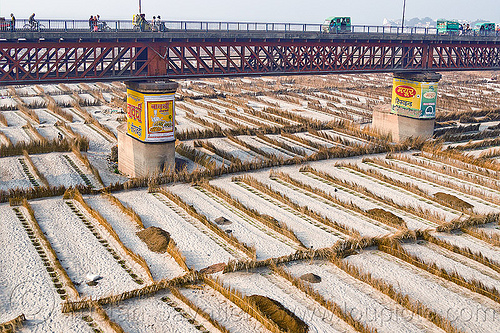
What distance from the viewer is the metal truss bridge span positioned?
36438 mm

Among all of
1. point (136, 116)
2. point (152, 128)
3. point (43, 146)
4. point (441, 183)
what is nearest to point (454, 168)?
point (441, 183)

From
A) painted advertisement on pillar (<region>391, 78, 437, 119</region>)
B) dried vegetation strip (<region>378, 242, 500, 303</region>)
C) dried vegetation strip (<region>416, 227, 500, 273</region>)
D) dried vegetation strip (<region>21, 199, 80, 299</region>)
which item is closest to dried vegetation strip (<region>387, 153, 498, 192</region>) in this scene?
painted advertisement on pillar (<region>391, 78, 437, 119</region>)

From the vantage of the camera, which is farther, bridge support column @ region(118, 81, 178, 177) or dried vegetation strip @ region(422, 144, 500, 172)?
dried vegetation strip @ region(422, 144, 500, 172)

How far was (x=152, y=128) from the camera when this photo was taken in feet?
124

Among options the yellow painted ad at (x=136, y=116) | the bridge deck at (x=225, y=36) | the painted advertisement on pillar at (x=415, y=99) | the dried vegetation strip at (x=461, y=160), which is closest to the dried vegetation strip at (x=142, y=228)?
the yellow painted ad at (x=136, y=116)

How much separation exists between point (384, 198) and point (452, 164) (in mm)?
10678

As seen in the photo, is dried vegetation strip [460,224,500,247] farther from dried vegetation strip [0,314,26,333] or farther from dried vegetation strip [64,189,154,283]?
dried vegetation strip [0,314,26,333]

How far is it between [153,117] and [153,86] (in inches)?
77.2

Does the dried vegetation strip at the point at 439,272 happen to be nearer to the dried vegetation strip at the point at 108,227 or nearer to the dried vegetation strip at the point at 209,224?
the dried vegetation strip at the point at 209,224

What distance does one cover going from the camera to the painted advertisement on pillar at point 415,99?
50.5 metres

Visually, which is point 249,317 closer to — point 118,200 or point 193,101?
point 118,200

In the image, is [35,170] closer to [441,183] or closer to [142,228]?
[142,228]

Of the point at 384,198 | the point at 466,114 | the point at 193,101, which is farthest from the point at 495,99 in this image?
the point at 384,198

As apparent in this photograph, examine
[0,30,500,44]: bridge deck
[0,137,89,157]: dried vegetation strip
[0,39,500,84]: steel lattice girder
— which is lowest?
[0,137,89,157]: dried vegetation strip
